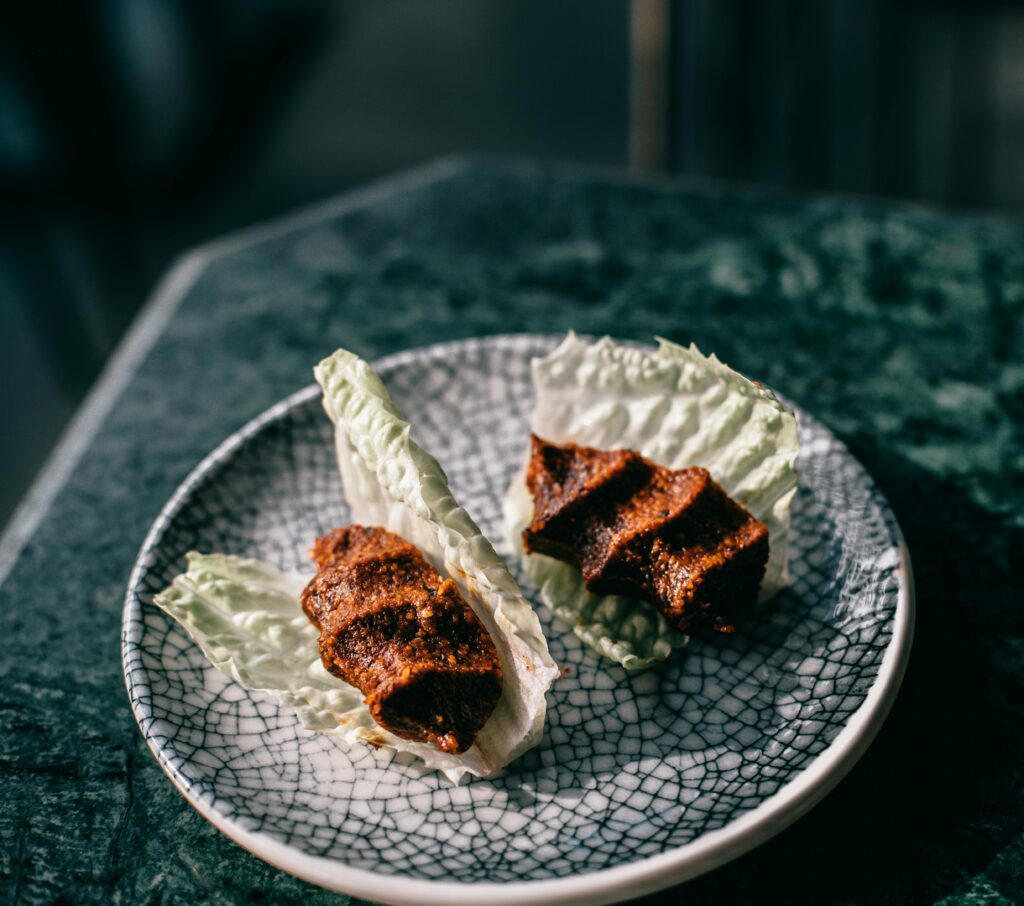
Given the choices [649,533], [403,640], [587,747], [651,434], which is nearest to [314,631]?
[403,640]

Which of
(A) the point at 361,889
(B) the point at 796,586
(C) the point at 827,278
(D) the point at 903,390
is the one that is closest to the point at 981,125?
(C) the point at 827,278

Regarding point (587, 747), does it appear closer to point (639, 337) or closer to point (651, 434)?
point (651, 434)

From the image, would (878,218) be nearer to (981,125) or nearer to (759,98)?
(759,98)

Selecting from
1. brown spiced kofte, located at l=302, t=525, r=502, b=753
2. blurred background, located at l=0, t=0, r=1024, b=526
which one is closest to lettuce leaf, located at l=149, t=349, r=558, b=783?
brown spiced kofte, located at l=302, t=525, r=502, b=753

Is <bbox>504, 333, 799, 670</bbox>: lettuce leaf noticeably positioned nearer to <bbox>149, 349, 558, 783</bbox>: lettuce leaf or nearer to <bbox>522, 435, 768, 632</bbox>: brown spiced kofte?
<bbox>522, 435, 768, 632</bbox>: brown spiced kofte

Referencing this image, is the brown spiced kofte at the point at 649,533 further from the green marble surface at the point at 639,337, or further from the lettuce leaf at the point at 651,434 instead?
the green marble surface at the point at 639,337

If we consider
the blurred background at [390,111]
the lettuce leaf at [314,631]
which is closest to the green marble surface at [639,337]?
the lettuce leaf at [314,631]
